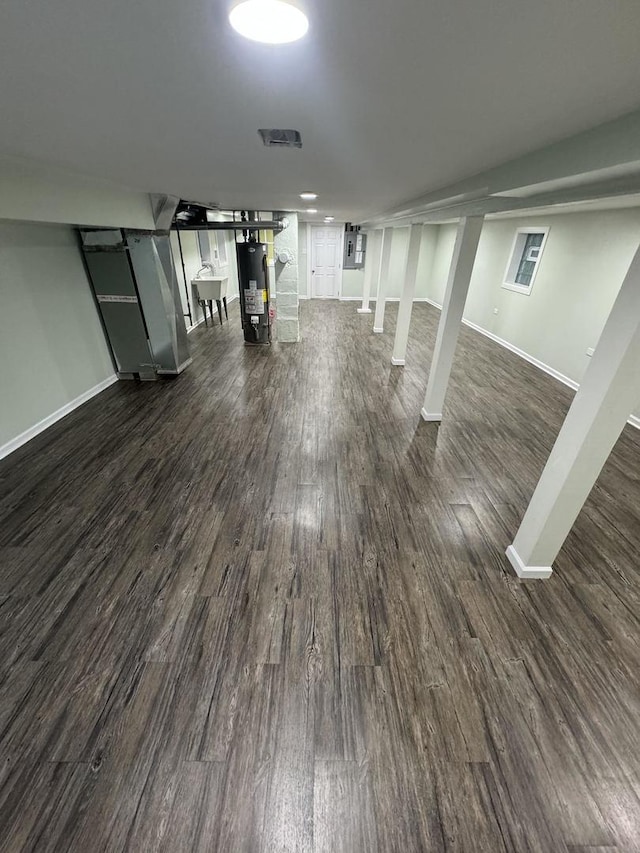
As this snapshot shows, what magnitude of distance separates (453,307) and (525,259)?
4202 millimetres

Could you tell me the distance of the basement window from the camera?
5.68m

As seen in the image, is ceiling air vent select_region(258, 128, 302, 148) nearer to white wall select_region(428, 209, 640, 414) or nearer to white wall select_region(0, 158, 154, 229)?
white wall select_region(0, 158, 154, 229)

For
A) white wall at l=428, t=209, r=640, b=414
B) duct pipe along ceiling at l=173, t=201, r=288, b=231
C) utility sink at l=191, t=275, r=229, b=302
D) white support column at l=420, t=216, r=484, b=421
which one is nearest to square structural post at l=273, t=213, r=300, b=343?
duct pipe along ceiling at l=173, t=201, r=288, b=231

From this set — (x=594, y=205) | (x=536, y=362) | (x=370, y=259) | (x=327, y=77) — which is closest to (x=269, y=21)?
(x=327, y=77)

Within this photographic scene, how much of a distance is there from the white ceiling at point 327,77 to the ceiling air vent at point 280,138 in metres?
0.05

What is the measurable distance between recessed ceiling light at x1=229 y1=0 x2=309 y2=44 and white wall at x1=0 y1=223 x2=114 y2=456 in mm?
3658

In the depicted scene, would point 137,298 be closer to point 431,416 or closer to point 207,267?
point 431,416

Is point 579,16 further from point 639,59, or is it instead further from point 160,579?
point 160,579

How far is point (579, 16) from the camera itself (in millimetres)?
581

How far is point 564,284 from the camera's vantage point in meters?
5.07

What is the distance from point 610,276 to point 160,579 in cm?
588

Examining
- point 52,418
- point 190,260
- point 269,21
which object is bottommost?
point 52,418

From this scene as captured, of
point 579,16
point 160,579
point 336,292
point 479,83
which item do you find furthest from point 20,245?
point 336,292

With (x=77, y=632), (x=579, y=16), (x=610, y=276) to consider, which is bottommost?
(x=77, y=632)
